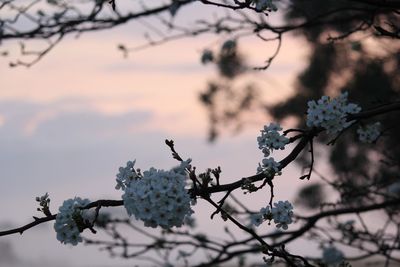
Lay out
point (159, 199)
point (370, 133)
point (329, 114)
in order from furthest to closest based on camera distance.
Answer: point (370, 133) < point (329, 114) < point (159, 199)

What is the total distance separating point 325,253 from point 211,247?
7.91 ft

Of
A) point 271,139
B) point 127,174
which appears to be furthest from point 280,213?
point 127,174

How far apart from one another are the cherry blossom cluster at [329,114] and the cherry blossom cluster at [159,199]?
87cm

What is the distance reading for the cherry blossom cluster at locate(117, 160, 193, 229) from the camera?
3.23m

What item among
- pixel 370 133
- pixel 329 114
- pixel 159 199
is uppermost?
pixel 370 133

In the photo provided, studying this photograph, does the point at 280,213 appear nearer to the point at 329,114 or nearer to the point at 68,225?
the point at 329,114

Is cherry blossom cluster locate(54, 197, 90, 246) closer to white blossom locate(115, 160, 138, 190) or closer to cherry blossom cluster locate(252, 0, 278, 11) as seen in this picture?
white blossom locate(115, 160, 138, 190)

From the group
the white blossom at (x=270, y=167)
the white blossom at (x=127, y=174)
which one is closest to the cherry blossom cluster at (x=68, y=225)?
the white blossom at (x=127, y=174)

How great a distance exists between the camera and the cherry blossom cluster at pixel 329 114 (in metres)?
3.83

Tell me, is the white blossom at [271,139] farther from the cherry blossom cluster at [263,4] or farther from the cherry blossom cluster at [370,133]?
the cherry blossom cluster at [370,133]

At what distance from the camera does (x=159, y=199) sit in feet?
10.6

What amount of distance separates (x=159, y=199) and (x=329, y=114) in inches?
45.0

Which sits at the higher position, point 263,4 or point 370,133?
point 370,133

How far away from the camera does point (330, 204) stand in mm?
6578
